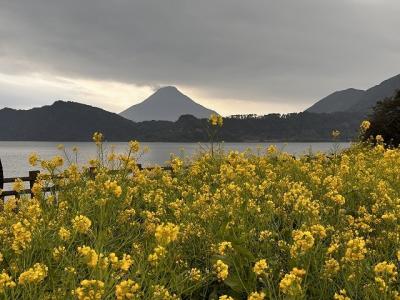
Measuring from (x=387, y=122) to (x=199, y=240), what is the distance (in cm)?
2860

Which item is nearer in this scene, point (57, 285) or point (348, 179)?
point (57, 285)

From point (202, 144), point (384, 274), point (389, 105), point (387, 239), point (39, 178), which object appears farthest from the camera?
point (389, 105)

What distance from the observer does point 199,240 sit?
6391 millimetres

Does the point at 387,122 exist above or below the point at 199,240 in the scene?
above

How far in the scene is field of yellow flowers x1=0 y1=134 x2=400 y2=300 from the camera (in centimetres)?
406

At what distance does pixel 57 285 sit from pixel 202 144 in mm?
9290

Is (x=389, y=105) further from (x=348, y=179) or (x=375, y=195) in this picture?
(x=375, y=195)

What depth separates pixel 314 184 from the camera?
30.5 ft

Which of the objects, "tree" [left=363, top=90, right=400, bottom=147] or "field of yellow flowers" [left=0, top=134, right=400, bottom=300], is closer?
"field of yellow flowers" [left=0, top=134, right=400, bottom=300]

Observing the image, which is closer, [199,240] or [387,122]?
[199,240]

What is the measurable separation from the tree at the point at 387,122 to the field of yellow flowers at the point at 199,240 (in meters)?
22.6

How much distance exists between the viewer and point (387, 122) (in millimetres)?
31812

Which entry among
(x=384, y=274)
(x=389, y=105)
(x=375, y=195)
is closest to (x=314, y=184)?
(x=375, y=195)

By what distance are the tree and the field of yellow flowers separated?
74.0ft
